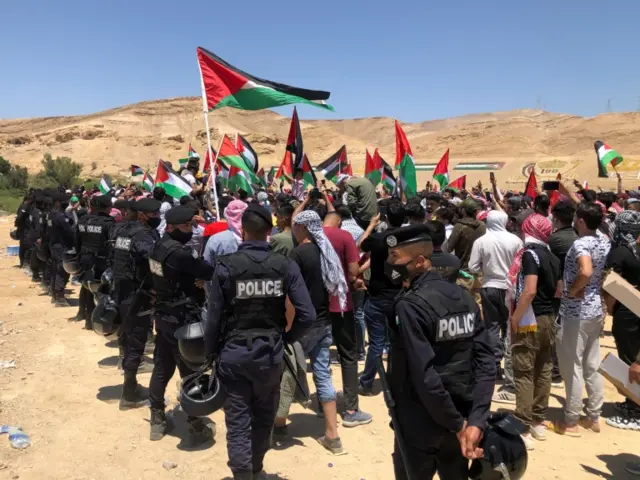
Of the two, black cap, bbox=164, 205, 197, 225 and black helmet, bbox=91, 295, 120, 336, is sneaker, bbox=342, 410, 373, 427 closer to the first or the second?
black cap, bbox=164, 205, 197, 225

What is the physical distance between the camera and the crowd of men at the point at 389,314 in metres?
Result: 2.64

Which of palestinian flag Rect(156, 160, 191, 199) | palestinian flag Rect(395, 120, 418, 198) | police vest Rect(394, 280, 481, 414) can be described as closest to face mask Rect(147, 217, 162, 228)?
police vest Rect(394, 280, 481, 414)

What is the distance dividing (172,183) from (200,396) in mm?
6415

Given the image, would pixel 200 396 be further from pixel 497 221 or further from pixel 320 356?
pixel 497 221

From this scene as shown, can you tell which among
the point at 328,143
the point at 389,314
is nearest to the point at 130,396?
the point at 389,314

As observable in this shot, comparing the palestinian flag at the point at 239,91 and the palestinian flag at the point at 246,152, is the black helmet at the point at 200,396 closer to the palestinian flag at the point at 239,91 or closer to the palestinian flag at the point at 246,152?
the palestinian flag at the point at 239,91

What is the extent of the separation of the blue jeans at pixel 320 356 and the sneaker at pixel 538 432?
1998mm

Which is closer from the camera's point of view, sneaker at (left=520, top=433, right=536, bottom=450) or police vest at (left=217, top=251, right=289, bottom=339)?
police vest at (left=217, top=251, right=289, bottom=339)

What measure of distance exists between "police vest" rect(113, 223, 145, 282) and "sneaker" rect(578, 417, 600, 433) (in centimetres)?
499

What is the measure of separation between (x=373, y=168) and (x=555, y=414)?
1076 centimetres

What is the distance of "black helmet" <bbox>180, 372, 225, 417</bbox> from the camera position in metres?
3.77

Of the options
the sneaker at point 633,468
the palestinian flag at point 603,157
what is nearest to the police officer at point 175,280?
the sneaker at point 633,468

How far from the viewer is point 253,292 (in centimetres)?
349

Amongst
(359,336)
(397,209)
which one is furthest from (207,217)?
(397,209)
